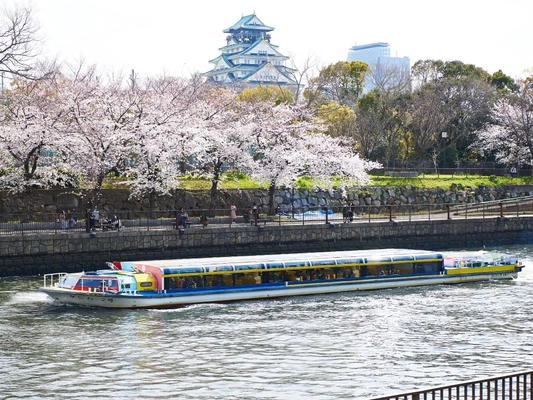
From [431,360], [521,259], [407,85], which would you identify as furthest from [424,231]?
[407,85]

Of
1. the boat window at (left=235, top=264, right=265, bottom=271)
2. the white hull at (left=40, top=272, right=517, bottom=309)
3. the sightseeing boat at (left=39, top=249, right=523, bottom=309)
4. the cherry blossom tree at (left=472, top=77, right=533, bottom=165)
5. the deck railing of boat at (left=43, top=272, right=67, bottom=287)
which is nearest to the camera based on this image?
the white hull at (left=40, top=272, right=517, bottom=309)

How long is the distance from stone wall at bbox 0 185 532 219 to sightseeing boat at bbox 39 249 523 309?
11.6m

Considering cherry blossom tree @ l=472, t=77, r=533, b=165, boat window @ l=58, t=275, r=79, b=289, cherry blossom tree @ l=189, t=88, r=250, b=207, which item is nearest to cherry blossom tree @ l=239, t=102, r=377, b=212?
cherry blossom tree @ l=189, t=88, r=250, b=207

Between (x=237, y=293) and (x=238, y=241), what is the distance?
13664 mm

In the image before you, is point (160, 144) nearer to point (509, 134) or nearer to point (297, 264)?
point (297, 264)

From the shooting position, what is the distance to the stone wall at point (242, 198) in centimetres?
5219

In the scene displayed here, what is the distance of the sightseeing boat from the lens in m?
33.5

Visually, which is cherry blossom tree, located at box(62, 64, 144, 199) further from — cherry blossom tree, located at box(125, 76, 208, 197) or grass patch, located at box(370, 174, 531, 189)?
grass patch, located at box(370, 174, 531, 189)

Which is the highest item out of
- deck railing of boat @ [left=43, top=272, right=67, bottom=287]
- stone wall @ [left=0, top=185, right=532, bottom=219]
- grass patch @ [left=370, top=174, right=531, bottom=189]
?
grass patch @ [left=370, top=174, right=531, bottom=189]

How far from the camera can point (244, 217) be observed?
170ft

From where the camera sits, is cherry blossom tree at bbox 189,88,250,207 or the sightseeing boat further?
cherry blossom tree at bbox 189,88,250,207

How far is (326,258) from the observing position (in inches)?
1516

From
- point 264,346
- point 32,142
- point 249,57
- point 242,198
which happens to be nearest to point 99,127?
point 32,142

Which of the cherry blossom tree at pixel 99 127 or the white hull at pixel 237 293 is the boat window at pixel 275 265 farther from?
the cherry blossom tree at pixel 99 127
